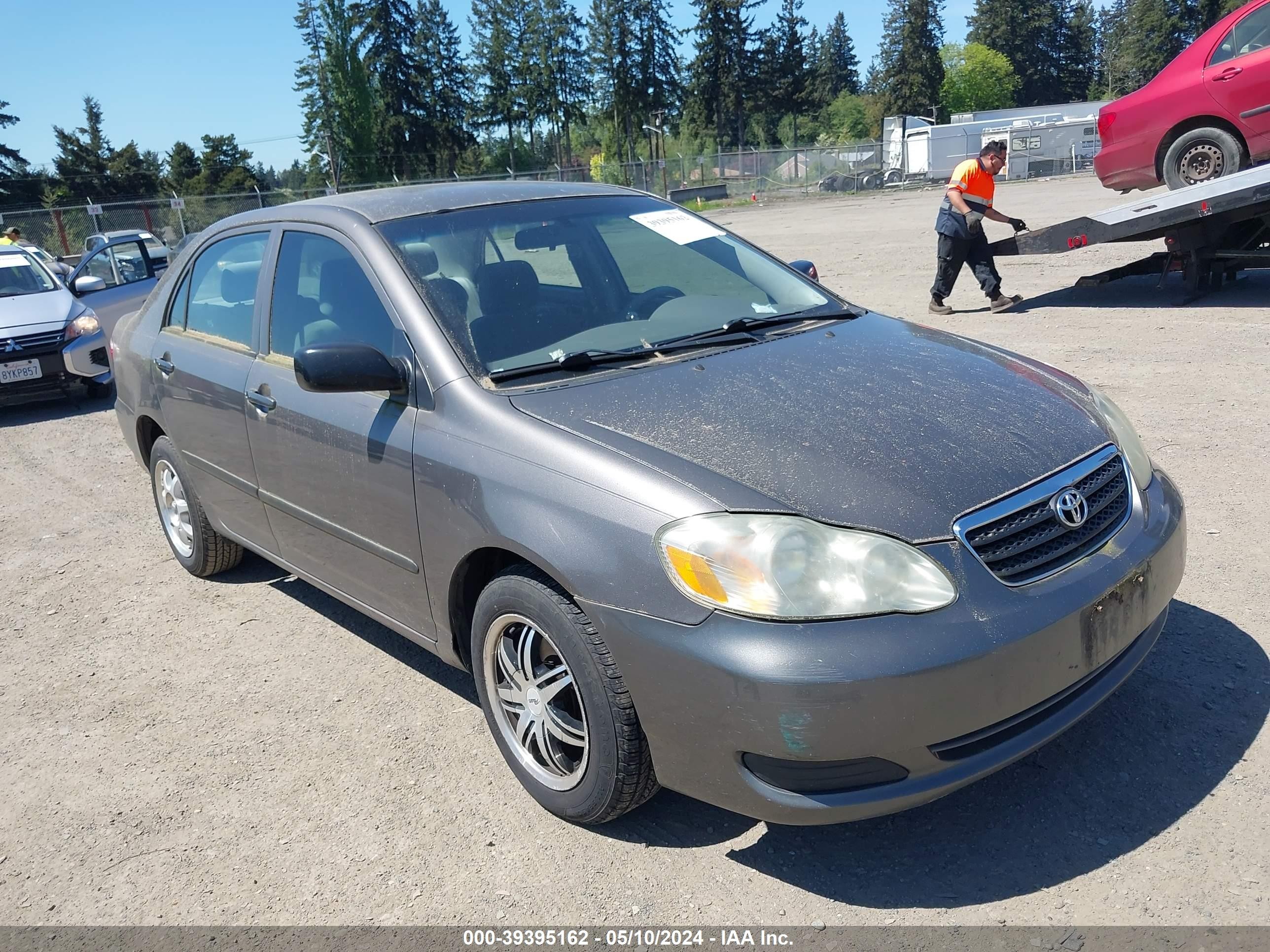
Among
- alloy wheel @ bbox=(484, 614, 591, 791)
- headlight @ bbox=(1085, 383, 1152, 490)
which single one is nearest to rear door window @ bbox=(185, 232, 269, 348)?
alloy wheel @ bbox=(484, 614, 591, 791)

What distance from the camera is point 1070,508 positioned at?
264cm

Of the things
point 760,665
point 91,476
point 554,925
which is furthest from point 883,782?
point 91,476

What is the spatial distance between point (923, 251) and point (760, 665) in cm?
1463

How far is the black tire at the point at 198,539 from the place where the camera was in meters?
4.84

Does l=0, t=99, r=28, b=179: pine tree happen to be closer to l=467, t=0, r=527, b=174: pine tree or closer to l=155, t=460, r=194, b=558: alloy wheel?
l=467, t=0, r=527, b=174: pine tree

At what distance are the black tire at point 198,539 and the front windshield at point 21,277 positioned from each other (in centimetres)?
644

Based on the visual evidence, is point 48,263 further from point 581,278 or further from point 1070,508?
point 1070,508

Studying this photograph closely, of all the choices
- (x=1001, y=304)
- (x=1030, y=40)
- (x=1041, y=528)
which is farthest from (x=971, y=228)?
(x=1030, y=40)

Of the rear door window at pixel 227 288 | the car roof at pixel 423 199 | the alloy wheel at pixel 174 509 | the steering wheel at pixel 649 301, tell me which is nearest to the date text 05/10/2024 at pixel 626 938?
the steering wheel at pixel 649 301

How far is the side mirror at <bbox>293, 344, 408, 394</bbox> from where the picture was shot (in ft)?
10.1

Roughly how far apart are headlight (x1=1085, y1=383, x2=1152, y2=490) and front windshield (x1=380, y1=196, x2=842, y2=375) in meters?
A: 1.05

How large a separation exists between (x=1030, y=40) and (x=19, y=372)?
130 meters

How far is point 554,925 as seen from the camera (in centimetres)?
257

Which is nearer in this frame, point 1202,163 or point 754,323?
point 754,323
